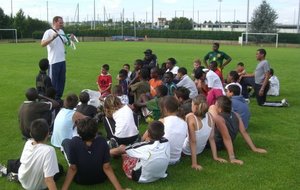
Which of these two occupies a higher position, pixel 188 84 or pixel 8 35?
pixel 8 35

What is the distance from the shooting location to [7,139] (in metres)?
7.81

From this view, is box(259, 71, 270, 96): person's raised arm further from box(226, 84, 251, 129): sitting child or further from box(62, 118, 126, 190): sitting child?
box(62, 118, 126, 190): sitting child

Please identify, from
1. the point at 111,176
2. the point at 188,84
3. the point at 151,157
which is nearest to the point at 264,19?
the point at 188,84

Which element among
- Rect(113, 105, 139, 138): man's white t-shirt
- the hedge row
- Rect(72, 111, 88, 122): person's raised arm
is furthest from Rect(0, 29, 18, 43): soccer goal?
Rect(113, 105, 139, 138): man's white t-shirt

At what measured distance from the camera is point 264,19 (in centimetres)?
6544

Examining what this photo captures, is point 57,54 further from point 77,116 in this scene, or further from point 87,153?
point 87,153

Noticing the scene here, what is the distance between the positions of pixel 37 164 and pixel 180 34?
62.6 m

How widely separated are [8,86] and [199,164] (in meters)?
10.3

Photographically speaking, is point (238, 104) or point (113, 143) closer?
point (113, 143)

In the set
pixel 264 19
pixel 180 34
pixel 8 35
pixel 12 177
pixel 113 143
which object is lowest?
pixel 12 177

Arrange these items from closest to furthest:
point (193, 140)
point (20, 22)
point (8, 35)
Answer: point (193, 140) → point (8, 35) → point (20, 22)

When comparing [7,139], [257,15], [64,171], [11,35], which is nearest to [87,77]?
[7,139]

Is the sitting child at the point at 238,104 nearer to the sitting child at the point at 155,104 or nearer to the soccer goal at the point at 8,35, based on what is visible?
the sitting child at the point at 155,104

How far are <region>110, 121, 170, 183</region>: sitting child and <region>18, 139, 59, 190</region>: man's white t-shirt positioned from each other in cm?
125
